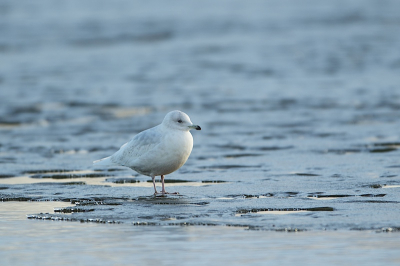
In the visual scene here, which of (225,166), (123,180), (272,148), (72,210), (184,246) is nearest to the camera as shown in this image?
(184,246)

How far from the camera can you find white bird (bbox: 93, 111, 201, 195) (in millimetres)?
7020

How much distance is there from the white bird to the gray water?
1.05 ft

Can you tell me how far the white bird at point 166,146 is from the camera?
7020 mm

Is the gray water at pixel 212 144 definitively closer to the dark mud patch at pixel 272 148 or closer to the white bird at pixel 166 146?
the dark mud patch at pixel 272 148

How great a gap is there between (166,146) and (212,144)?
389cm

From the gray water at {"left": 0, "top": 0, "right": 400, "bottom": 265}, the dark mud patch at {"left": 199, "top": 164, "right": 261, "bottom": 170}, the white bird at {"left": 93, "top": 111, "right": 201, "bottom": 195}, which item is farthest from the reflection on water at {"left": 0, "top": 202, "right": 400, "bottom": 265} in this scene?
the dark mud patch at {"left": 199, "top": 164, "right": 261, "bottom": 170}

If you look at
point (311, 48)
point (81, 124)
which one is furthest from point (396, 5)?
point (81, 124)

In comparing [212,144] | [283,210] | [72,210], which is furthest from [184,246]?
[212,144]

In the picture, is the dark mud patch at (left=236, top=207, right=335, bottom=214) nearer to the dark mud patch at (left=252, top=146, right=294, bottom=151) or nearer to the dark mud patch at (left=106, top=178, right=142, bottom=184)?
the dark mud patch at (left=106, top=178, right=142, bottom=184)

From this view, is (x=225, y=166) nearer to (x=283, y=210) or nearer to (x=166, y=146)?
(x=166, y=146)

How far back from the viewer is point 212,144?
1088 cm

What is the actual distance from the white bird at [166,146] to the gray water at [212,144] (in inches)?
12.6

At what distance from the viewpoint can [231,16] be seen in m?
35.2

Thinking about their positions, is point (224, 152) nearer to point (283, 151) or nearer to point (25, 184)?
point (283, 151)
